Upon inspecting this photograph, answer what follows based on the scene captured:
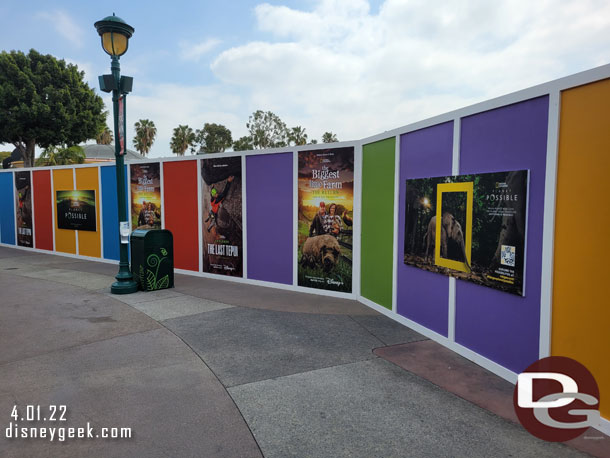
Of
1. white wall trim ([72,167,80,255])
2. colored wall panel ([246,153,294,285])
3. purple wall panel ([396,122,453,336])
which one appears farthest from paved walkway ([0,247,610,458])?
white wall trim ([72,167,80,255])

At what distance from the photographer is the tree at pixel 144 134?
195ft

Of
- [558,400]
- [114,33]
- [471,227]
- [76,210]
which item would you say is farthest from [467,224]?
[76,210]

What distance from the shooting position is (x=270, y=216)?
9.46 meters

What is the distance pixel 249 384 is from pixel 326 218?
184 inches

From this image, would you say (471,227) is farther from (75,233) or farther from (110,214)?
(75,233)

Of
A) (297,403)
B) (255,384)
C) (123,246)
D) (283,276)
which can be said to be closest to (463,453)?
(297,403)

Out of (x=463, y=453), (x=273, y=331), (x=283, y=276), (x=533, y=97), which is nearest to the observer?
(x=463, y=453)

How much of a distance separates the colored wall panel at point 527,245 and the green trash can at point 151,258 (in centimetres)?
618

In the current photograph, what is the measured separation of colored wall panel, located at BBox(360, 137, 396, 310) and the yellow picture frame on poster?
4.10 ft

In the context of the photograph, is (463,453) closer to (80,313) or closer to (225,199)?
(80,313)

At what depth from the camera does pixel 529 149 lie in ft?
14.5

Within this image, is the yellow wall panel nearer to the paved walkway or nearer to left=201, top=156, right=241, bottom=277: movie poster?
left=201, top=156, right=241, bottom=277: movie poster

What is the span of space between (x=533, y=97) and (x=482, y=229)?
1.55 meters

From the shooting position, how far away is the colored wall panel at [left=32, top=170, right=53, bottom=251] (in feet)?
47.6
